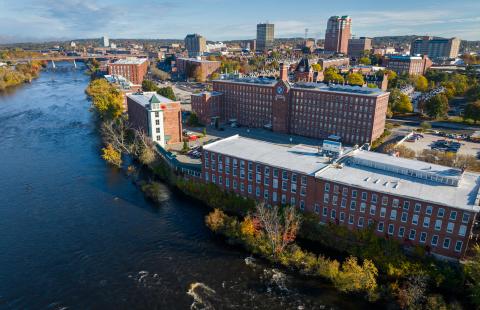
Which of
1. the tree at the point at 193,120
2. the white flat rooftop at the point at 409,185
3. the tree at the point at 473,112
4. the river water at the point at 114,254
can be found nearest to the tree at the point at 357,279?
the river water at the point at 114,254

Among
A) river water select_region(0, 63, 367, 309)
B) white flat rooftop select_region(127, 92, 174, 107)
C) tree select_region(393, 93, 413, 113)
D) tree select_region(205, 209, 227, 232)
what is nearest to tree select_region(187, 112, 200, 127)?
white flat rooftop select_region(127, 92, 174, 107)

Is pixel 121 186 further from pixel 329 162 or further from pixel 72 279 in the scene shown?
pixel 329 162

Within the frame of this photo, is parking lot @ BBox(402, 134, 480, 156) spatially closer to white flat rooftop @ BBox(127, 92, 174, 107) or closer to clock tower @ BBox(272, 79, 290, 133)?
clock tower @ BBox(272, 79, 290, 133)

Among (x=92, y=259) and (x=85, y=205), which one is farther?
(x=85, y=205)

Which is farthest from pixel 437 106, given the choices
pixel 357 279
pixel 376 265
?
pixel 357 279

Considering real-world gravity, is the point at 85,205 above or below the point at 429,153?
below

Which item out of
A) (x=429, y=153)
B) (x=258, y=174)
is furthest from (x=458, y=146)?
(x=258, y=174)

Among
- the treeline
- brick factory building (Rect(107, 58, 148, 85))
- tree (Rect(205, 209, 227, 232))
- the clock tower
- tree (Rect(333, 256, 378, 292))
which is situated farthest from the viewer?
brick factory building (Rect(107, 58, 148, 85))
